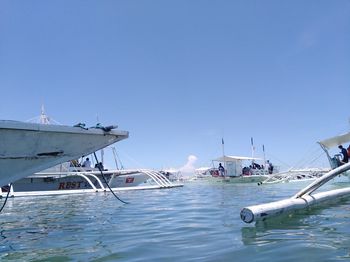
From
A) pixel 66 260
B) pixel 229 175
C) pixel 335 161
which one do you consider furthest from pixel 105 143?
pixel 229 175

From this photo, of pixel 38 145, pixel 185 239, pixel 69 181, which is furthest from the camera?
pixel 69 181

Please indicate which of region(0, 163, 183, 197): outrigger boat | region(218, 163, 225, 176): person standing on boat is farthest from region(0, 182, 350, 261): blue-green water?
region(218, 163, 225, 176): person standing on boat

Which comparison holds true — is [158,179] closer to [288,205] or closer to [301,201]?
[301,201]

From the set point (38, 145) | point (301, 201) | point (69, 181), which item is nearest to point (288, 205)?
point (301, 201)

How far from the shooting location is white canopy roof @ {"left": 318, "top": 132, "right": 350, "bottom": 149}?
27453 millimetres

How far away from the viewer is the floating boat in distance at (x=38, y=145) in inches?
283

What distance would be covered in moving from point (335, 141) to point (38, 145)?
2441 centimetres

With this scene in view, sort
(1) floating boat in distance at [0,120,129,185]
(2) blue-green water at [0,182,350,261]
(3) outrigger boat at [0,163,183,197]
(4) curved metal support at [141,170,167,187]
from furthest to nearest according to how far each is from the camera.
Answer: (4) curved metal support at [141,170,167,187] → (3) outrigger boat at [0,163,183,197] → (1) floating boat in distance at [0,120,129,185] → (2) blue-green water at [0,182,350,261]

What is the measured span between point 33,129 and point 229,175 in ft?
128

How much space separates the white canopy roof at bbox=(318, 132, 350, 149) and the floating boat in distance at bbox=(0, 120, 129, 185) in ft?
73.0

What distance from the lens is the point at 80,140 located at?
8.43m

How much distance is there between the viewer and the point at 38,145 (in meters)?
7.67

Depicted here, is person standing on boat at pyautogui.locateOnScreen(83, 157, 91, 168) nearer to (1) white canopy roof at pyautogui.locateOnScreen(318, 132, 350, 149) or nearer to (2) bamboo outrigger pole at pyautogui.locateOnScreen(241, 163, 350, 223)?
(1) white canopy roof at pyautogui.locateOnScreen(318, 132, 350, 149)

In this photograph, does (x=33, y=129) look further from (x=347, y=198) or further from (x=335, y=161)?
(x=335, y=161)
